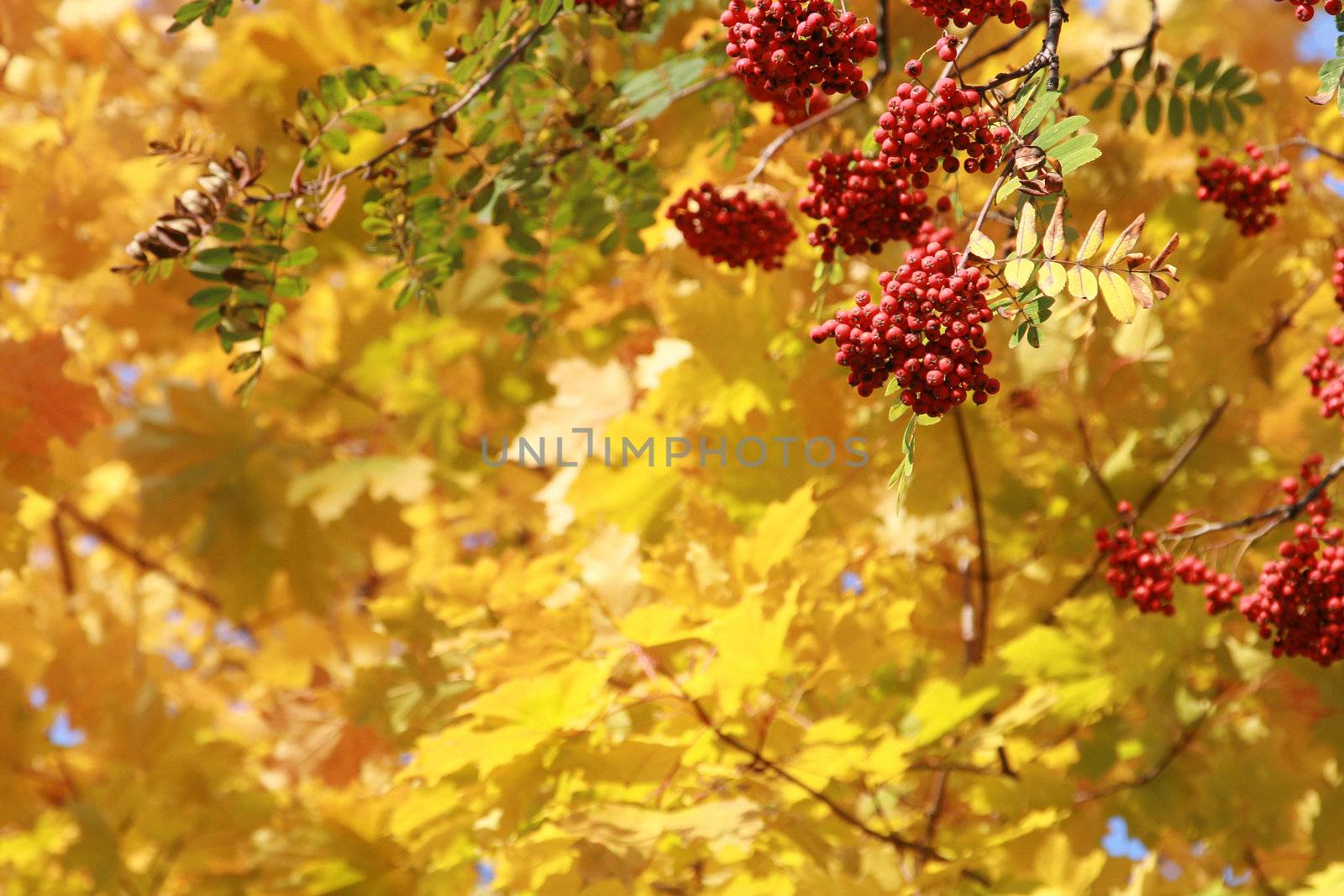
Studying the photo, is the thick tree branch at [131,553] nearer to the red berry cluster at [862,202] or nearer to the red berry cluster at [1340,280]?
the red berry cluster at [862,202]

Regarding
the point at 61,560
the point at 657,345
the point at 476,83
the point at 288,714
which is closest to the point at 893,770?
the point at 657,345

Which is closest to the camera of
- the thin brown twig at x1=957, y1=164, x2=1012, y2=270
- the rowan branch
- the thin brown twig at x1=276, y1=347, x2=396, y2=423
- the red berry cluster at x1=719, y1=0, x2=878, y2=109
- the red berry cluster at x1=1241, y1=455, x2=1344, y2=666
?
the thin brown twig at x1=957, y1=164, x2=1012, y2=270

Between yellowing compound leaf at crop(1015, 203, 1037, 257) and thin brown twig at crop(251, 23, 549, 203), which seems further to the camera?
thin brown twig at crop(251, 23, 549, 203)

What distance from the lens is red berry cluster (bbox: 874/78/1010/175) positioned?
38.9 inches

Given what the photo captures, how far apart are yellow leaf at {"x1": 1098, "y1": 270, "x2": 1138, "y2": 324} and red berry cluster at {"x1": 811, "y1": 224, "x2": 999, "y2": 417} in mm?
108

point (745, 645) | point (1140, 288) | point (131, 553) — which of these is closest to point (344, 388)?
point (131, 553)

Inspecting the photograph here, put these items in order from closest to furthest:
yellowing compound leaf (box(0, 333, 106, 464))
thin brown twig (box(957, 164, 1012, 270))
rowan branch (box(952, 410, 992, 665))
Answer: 1. thin brown twig (box(957, 164, 1012, 270))
2. rowan branch (box(952, 410, 992, 665))
3. yellowing compound leaf (box(0, 333, 106, 464))

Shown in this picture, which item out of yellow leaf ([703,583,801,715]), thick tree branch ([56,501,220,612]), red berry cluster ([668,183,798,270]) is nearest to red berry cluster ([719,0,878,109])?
red berry cluster ([668,183,798,270])

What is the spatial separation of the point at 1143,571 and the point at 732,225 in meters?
0.66

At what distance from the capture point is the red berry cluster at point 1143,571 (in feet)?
4.71

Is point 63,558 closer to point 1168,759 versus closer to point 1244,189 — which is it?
point 1168,759

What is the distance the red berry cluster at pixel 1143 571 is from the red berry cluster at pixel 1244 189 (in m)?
0.44

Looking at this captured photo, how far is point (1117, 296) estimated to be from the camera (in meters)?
0.96

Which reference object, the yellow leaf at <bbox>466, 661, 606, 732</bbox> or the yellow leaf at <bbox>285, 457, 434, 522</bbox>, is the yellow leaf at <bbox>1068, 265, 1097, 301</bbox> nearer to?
the yellow leaf at <bbox>466, 661, 606, 732</bbox>
